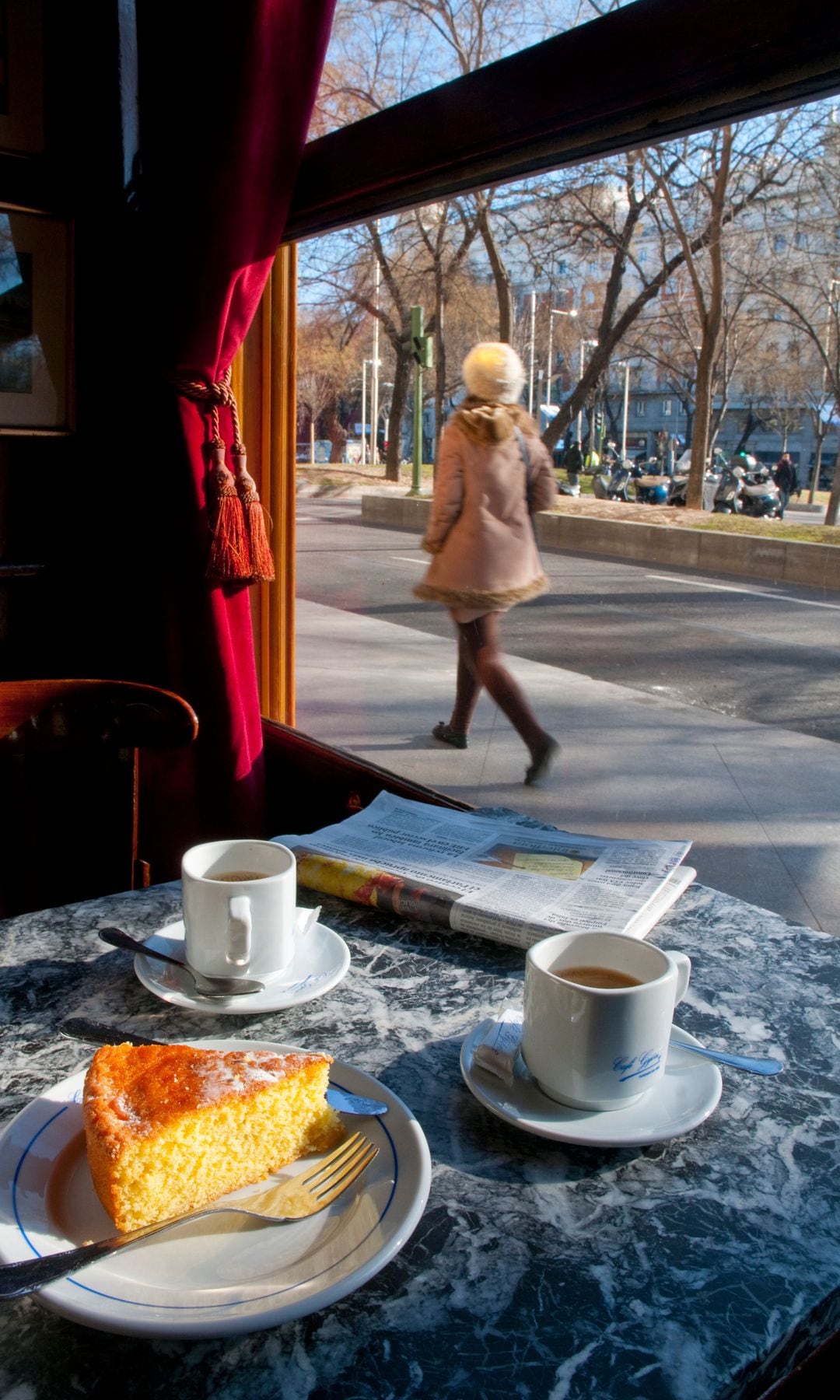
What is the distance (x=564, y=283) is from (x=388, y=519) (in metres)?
0.68

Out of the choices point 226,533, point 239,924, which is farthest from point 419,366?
point 239,924

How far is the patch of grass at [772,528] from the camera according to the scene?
1.21 m

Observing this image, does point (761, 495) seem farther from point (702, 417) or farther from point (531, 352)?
point (531, 352)

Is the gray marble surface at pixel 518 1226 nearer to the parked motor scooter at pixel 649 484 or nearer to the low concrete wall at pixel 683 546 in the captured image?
the low concrete wall at pixel 683 546

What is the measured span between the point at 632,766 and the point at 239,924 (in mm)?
1284

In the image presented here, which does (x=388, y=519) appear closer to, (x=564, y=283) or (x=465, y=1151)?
(x=564, y=283)

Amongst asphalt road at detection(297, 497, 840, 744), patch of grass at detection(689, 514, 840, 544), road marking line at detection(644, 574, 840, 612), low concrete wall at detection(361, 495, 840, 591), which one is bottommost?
asphalt road at detection(297, 497, 840, 744)

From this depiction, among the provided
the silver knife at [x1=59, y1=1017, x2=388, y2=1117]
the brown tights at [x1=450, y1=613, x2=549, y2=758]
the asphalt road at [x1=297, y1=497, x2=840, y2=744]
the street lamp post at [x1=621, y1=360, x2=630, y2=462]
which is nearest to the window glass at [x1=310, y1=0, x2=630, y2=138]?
the street lamp post at [x1=621, y1=360, x2=630, y2=462]

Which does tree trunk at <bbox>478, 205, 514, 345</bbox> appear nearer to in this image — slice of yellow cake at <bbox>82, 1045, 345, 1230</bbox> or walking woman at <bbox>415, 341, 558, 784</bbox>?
walking woman at <bbox>415, 341, 558, 784</bbox>

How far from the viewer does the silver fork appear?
0.39 metres

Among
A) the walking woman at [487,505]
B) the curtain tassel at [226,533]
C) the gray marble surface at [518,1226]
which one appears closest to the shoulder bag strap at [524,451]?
the walking woman at [487,505]

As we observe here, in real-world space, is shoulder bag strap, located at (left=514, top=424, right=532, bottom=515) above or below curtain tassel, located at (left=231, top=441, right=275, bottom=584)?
above

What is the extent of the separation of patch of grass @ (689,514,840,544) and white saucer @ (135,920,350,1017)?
79 centimetres

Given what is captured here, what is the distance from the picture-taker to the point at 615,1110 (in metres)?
0.54
